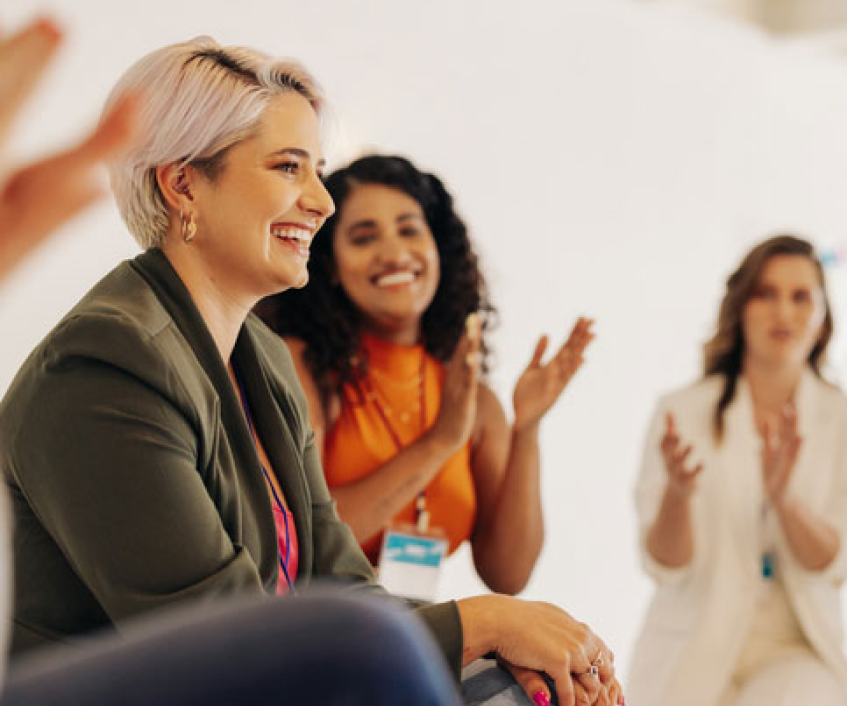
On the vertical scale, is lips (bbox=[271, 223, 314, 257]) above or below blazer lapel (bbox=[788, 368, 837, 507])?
above

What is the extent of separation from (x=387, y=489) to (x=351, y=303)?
1.58ft

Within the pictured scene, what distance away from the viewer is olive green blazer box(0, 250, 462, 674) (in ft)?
4.25

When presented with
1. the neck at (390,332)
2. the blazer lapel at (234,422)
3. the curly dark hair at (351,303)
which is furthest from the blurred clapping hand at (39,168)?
the neck at (390,332)

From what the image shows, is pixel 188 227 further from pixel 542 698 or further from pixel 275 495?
pixel 542 698

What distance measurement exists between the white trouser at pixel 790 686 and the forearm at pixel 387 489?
941 millimetres

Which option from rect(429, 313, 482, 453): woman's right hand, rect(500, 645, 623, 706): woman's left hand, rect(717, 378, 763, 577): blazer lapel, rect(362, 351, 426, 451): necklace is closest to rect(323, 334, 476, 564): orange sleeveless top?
rect(362, 351, 426, 451): necklace

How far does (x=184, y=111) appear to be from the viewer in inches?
62.3

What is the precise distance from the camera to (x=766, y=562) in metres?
3.06

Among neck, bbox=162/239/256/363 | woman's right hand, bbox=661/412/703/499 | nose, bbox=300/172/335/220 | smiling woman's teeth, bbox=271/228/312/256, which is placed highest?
nose, bbox=300/172/335/220

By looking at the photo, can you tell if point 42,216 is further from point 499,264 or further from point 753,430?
point 499,264

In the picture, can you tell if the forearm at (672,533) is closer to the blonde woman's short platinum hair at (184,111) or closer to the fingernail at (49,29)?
the blonde woman's short platinum hair at (184,111)

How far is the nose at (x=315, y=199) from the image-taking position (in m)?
1.70

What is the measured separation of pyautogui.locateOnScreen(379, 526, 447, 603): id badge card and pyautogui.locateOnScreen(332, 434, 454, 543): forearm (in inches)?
1.7

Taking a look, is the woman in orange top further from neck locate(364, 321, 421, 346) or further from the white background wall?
the white background wall
